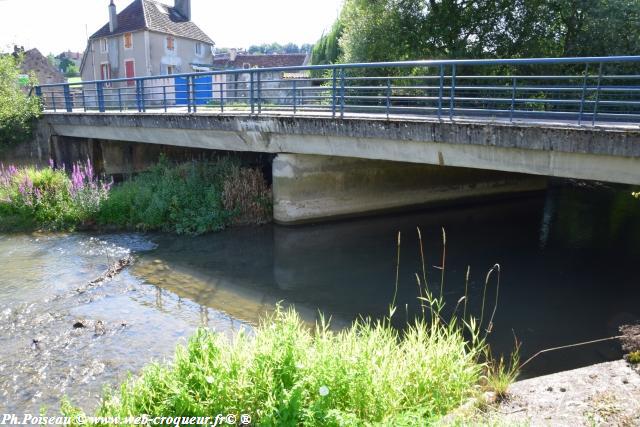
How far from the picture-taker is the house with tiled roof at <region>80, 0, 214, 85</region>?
112 feet

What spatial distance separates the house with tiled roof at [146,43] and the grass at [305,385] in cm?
3302

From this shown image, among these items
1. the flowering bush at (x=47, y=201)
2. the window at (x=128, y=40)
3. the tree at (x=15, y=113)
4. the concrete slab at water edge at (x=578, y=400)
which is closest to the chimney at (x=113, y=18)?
the window at (x=128, y=40)

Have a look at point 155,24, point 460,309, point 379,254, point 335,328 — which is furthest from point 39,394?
point 155,24

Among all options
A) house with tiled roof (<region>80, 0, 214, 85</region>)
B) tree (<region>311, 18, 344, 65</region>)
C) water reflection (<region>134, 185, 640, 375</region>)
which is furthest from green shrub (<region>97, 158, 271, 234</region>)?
house with tiled roof (<region>80, 0, 214, 85</region>)

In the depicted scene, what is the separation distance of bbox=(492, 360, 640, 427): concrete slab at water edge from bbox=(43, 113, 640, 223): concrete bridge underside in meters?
4.03

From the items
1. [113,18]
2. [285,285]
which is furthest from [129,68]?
[285,285]

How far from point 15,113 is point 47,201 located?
6754 millimetres

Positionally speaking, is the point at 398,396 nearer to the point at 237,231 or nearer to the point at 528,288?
the point at 528,288

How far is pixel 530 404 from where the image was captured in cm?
405

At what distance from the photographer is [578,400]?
4066 mm

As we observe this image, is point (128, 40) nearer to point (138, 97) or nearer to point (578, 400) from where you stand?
point (138, 97)

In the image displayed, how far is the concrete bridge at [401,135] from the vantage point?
→ 785 cm

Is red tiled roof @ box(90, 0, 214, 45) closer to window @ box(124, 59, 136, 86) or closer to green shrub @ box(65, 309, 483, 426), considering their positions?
window @ box(124, 59, 136, 86)

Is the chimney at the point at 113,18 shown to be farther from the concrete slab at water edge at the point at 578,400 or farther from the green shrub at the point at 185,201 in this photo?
the concrete slab at water edge at the point at 578,400
